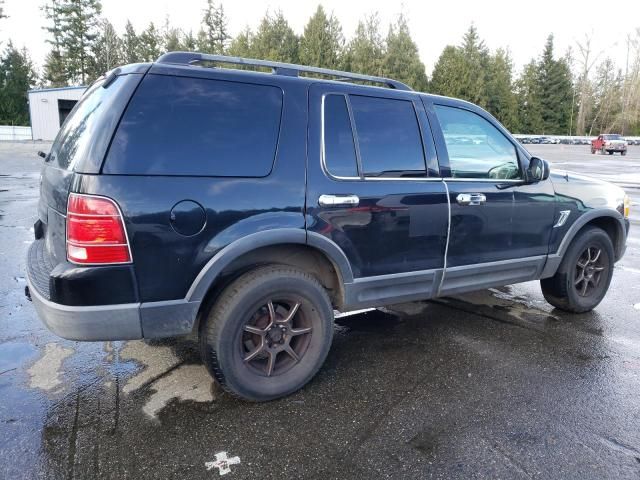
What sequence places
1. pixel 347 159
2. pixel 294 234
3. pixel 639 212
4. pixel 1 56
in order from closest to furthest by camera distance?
pixel 294 234, pixel 347 159, pixel 639 212, pixel 1 56

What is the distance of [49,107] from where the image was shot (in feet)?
125

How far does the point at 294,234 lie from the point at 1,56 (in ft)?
201

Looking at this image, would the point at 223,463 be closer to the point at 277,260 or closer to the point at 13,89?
the point at 277,260

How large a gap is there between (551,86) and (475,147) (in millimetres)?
71179

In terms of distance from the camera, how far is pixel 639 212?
443 inches

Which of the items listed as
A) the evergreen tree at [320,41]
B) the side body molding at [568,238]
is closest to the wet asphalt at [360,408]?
the side body molding at [568,238]

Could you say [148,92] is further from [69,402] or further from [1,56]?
[1,56]

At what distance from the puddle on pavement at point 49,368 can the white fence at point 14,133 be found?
45.0m

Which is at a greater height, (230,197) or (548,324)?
(230,197)

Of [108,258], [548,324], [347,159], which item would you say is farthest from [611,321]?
[108,258]

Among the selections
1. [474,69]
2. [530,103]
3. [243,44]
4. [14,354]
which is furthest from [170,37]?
[14,354]

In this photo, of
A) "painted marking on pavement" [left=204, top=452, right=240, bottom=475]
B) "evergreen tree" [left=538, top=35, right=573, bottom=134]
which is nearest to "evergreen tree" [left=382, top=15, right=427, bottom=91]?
"evergreen tree" [left=538, top=35, right=573, bottom=134]

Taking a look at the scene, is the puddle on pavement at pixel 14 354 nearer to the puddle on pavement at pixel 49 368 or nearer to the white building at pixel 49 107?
the puddle on pavement at pixel 49 368

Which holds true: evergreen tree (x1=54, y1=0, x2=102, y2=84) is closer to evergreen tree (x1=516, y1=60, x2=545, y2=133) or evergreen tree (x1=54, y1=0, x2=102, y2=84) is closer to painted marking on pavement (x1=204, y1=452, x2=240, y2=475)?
evergreen tree (x1=516, y1=60, x2=545, y2=133)
